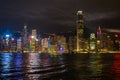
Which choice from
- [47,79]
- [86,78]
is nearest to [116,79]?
[86,78]

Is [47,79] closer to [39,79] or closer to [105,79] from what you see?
[39,79]

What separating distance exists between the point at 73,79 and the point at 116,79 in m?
7.98

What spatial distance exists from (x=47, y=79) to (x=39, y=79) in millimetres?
1481

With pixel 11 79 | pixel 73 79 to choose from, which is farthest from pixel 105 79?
pixel 11 79

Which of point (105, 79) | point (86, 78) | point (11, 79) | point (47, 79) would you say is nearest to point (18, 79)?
point (11, 79)

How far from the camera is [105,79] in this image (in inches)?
2114

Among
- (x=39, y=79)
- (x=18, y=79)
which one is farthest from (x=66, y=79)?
(x=18, y=79)

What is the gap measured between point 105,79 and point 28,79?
14.3m

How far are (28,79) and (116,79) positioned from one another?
16.4 m

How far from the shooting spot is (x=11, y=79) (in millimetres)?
54031

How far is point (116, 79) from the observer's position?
53.5 metres

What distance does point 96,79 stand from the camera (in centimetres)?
5359

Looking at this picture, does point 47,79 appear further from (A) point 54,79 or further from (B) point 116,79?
(B) point 116,79

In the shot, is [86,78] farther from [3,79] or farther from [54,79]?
[3,79]
